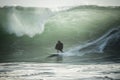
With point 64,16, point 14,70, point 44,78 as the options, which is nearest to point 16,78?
point 14,70

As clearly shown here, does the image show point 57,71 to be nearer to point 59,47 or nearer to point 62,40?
point 59,47

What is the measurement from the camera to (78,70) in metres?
3.40

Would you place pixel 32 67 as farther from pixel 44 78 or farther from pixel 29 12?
pixel 29 12

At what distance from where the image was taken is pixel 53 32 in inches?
138

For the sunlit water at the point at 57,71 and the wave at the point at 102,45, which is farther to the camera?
the wave at the point at 102,45

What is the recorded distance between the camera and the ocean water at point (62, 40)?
3404mm

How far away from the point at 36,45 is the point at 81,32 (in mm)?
613

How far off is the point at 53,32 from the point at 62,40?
0.52 feet

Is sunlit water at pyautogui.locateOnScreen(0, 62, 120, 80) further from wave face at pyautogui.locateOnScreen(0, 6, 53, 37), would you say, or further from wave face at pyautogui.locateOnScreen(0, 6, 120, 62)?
wave face at pyautogui.locateOnScreen(0, 6, 53, 37)

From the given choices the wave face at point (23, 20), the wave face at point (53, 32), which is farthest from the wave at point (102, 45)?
the wave face at point (23, 20)

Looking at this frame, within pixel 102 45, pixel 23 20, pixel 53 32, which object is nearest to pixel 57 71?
pixel 53 32

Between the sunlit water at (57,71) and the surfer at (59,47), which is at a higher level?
the surfer at (59,47)

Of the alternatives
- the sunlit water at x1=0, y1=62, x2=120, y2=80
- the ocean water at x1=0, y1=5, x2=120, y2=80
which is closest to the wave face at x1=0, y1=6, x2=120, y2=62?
the ocean water at x1=0, y1=5, x2=120, y2=80

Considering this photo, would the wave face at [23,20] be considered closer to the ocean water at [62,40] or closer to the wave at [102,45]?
the ocean water at [62,40]
